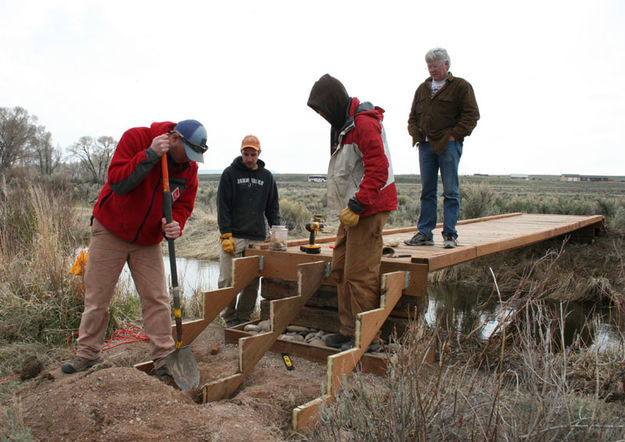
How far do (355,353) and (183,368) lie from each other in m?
1.35

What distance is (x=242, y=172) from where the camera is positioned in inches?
222

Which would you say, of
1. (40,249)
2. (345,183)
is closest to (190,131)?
(345,183)

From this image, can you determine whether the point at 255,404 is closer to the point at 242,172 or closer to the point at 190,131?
the point at 190,131

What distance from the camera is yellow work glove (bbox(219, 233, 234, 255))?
216 inches

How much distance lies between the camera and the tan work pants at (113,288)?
382cm

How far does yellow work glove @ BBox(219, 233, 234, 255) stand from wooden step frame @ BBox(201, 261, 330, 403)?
1.22 meters

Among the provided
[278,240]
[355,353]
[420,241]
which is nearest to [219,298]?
[278,240]

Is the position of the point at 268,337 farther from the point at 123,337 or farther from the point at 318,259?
the point at 123,337

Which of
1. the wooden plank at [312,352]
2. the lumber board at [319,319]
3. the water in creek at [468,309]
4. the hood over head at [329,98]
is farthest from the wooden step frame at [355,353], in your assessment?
the water in creek at [468,309]

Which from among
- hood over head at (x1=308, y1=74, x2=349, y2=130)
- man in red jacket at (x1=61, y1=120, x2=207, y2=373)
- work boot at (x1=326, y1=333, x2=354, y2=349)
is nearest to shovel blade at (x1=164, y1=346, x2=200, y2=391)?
man in red jacket at (x1=61, y1=120, x2=207, y2=373)

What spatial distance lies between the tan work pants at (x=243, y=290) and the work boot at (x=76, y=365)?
6.31 ft

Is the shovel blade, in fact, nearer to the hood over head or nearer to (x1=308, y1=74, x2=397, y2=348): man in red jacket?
(x1=308, y1=74, x2=397, y2=348): man in red jacket

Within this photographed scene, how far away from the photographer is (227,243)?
216 inches

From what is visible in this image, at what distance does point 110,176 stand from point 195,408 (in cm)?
165
